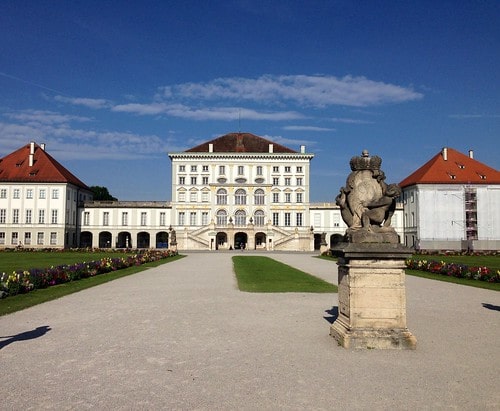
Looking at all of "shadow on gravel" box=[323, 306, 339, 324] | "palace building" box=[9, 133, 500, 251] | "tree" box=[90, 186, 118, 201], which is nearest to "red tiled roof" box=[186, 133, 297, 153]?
"palace building" box=[9, 133, 500, 251]

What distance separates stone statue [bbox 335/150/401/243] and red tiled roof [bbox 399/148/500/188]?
55308 millimetres

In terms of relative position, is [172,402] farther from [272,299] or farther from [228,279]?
[228,279]

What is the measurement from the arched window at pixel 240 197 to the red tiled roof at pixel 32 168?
74.8ft

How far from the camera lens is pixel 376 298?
24.0 ft

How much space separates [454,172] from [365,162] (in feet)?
195

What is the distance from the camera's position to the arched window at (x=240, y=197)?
2645 inches

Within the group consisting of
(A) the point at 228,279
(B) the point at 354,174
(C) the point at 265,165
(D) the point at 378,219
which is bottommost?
(A) the point at 228,279

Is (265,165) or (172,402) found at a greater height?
(265,165)

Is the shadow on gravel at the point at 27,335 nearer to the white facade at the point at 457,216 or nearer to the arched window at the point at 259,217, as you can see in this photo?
the white facade at the point at 457,216

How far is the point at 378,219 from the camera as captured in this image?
24.9ft

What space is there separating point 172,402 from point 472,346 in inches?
196

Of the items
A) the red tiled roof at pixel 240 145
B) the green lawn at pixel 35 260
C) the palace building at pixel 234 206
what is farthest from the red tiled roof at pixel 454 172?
the green lawn at pixel 35 260

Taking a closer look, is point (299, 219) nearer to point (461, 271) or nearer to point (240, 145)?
point (240, 145)

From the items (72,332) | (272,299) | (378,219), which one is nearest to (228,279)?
(272,299)
